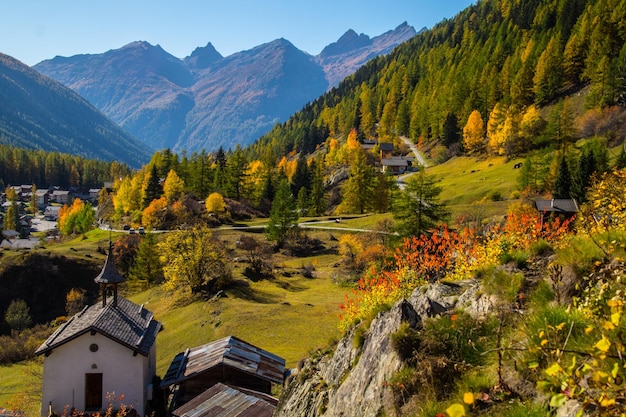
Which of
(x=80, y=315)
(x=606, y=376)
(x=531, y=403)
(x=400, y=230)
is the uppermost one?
(x=606, y=376)

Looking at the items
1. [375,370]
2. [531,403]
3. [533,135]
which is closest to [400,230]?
[375,370]

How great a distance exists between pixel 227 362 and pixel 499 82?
4665 inches

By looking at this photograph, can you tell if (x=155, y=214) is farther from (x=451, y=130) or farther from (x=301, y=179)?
(x=451, y=130)

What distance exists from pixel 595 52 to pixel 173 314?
105m

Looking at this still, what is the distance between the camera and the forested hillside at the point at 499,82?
9419 cm

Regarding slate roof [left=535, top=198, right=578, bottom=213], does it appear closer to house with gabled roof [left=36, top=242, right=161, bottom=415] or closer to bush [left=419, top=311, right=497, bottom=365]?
house with gabled roof [left=36, top=242, right=161, bottom=415]

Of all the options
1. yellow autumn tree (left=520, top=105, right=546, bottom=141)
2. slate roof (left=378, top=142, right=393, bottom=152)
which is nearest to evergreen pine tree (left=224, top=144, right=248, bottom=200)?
slate roof (left=378, top=142, right=393, bottom=152)

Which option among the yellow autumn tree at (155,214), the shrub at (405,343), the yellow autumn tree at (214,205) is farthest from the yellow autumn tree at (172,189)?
the shrub at (405,343)

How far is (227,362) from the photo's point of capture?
87.0 ft

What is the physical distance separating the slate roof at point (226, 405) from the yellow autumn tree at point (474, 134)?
326 feet

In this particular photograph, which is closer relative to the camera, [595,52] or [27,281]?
[27,281]

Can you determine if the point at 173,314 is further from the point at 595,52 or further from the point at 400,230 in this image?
the point at 595,52

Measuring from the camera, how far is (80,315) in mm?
30000

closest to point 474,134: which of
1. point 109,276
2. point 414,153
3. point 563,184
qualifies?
point 414,153
